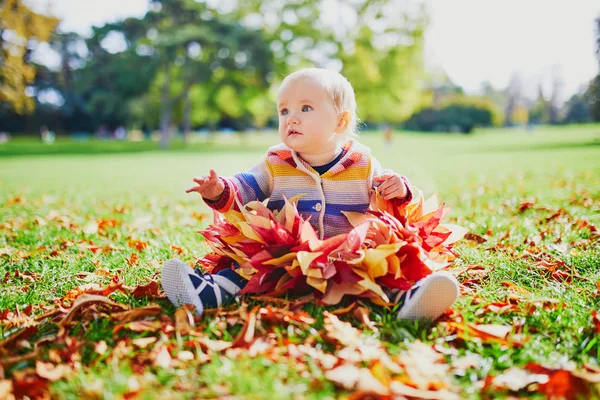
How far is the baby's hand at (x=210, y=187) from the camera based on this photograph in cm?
220

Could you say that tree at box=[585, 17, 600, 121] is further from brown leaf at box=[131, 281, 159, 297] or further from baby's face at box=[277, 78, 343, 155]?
brown leaf at box=[131, 281, 159, 297]

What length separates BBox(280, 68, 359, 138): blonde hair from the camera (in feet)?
7.72

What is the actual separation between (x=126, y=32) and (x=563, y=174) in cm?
2871

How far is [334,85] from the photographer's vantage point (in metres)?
2.42

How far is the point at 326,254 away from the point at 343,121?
82cm

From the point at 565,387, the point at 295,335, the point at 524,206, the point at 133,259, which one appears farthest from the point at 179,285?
the point at 524,206

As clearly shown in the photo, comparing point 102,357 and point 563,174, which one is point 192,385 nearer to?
point 102,357

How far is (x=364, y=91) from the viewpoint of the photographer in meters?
28.1

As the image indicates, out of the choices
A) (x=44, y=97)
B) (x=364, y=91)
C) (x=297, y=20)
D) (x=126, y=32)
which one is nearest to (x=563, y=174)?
(x=364, y=91)

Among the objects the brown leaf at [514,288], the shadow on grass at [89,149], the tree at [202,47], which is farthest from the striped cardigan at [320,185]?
the tree at [202,47]

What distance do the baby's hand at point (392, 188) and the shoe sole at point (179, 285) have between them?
1027 mm

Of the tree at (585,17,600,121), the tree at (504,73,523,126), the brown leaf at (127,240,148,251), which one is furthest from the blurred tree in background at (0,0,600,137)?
the tree at (504,73,523,126)

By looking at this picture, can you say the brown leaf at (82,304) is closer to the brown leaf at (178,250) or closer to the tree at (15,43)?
the brown leaf at (178,250)

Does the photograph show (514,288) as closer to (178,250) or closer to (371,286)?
(371,286)
